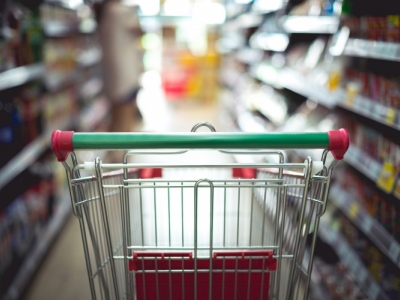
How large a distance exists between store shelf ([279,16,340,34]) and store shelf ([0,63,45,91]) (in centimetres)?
200

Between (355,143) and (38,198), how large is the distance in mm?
2197

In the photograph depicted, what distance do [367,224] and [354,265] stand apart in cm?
24

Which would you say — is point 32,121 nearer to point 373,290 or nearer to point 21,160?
point 21,160

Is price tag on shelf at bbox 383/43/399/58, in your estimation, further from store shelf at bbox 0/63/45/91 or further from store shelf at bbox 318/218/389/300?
store shelf at bbox 0/63/45/91

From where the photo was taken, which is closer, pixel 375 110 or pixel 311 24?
pixel 375 110

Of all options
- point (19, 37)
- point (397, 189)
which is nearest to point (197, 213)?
point (397, 189)

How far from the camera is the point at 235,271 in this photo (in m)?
1.30

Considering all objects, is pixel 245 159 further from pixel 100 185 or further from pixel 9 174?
pixel 100 185

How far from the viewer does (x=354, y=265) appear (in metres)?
2.14

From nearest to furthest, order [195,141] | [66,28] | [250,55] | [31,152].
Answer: [195,141] < [31,152] < [66,28] < [250,55]

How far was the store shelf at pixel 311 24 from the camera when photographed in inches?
111

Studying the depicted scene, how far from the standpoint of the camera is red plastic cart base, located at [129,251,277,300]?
4.36 feet

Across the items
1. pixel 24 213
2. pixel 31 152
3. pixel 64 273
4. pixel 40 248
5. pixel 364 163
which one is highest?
pixel 364 163

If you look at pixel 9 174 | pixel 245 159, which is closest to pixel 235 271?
pixel 9 174
